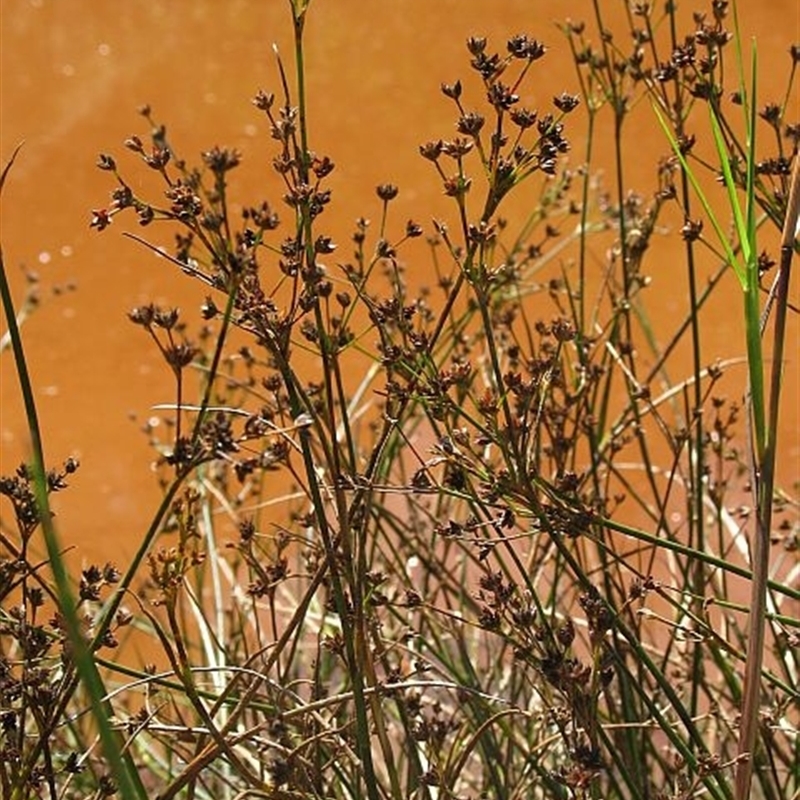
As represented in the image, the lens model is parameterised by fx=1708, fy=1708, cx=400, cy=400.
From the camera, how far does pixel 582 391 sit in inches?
52.3

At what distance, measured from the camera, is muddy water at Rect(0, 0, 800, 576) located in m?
3.16

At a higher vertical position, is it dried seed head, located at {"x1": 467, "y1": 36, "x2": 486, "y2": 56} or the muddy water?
the muddy water

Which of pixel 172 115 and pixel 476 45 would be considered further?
pixel 172 115

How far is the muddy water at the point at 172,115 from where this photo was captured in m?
3.16

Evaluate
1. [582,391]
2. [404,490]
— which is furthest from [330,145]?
[404,490]

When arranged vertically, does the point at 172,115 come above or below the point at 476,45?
above

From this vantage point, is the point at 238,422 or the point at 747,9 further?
the point at 747,9

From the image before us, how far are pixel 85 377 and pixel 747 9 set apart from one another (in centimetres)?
147

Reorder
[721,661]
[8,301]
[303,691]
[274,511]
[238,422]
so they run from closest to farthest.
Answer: [8,301]
[721,661]
[303,691]
[238,422]
[274,511]

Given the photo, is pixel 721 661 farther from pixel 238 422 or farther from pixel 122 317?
pixel 122 317

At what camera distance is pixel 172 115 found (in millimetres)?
3379

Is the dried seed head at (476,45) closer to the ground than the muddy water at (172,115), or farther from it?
closer to the ground

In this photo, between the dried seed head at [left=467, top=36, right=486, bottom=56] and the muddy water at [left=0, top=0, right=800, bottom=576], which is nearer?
A: the dried seed head at [left=467, top=36, right=486, bottom=56]

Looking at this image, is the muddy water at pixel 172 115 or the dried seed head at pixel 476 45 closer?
the dried seed head at pixel 476 45
